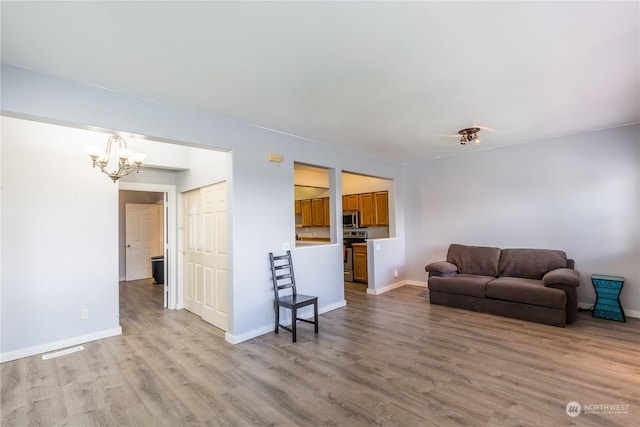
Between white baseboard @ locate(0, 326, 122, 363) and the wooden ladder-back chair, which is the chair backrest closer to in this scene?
the wooden ladder-back chair

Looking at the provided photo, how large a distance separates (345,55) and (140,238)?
7.87 m

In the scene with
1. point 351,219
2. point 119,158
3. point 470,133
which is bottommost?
point 351,219

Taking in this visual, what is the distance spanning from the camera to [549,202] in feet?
15.6

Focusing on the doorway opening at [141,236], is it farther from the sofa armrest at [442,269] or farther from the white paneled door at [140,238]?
the sofa armrest at [442,269]

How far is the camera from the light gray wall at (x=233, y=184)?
2471 millimetres

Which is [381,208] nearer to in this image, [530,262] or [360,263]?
[360,263]

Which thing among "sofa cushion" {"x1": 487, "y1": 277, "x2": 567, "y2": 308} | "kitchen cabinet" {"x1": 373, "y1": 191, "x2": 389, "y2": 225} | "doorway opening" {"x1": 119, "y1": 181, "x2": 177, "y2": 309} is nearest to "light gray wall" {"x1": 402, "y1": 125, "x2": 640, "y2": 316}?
"kitchen cabinet" {"x1": 373, "y1": 191, "x2": 389, "y2": 225}

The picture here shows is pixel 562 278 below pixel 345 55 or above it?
below

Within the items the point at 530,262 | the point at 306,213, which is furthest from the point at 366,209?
the point at 530,262

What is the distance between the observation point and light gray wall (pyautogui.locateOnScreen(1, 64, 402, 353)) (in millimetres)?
2471

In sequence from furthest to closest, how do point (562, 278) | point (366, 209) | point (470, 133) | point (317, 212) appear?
1. point (317, 212)
2. point (366, 209)
3. point (470, 133)
4. point (562, 278)

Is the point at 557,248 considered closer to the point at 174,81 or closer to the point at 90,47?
the point at 174,81

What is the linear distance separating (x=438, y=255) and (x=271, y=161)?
3.96m

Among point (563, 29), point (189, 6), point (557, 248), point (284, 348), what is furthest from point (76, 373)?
point (557, 248)
